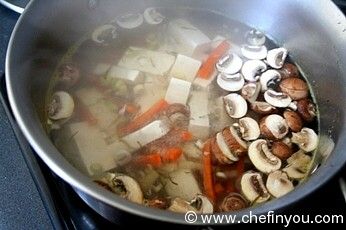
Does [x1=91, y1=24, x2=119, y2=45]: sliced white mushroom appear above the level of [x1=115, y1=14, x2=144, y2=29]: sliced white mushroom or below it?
below

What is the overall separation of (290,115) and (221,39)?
12.4 inches

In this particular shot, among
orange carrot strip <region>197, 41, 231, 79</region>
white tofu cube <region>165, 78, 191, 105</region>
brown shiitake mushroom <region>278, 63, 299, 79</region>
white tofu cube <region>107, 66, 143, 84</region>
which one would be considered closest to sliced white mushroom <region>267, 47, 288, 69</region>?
brown shiitake mushroom <region>278, 63, 299, 79</region>

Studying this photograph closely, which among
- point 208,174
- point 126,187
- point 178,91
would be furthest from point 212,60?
point 126,187

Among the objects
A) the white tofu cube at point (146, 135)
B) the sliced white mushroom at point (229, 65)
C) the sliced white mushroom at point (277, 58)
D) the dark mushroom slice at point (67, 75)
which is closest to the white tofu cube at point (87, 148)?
the white tofu cube at point (146, 135)

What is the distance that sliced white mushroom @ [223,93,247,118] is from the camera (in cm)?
112

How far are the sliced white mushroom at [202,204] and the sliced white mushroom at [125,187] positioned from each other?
11 centimetres

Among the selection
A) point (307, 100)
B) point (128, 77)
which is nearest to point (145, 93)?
point (128, 77)

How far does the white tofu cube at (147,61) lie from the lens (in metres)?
1.20

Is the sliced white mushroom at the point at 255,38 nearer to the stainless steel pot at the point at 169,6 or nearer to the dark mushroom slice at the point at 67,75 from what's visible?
the stainless steel pot at the point at 169,6

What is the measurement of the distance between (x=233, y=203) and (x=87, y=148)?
34 centimetres

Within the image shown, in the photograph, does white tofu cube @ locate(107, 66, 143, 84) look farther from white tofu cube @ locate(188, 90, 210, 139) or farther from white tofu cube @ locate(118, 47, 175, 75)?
white tofu cube @ locate(188, 90, 210, 139)

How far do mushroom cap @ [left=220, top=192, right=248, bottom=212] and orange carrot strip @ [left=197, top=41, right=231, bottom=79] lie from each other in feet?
1.18

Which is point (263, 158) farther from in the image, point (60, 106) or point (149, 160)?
point (60, 106)

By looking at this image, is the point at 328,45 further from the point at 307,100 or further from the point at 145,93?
the point at 145,93
